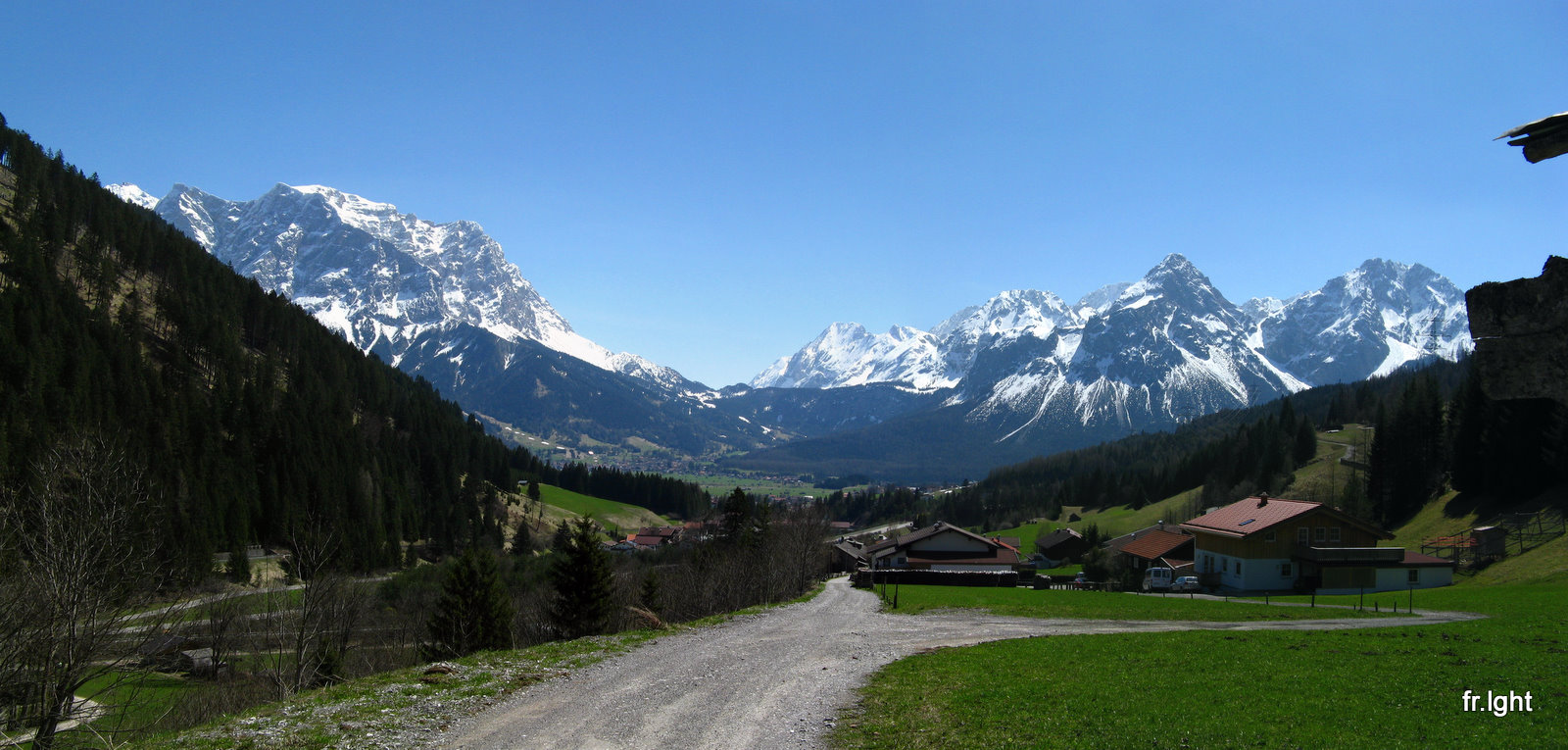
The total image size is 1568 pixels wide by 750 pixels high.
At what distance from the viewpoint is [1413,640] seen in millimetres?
23203

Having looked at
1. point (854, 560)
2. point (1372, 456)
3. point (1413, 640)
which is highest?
point (1372, 456)

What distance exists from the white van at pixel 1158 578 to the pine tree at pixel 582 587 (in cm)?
4843

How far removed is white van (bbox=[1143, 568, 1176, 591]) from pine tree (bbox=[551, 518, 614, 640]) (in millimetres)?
48434

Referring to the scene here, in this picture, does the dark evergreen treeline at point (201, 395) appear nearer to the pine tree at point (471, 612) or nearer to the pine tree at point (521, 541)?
the pine tree at point (521, 541)

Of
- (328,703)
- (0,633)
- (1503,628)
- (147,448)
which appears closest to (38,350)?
(147,448)

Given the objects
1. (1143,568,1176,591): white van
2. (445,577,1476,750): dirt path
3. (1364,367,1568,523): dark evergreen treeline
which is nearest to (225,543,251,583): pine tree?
(445,577,1476,750): dirt path

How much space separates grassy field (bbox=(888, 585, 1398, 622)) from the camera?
3719 centimetres

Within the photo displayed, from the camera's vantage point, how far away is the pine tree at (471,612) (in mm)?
42219

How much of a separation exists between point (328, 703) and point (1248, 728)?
1968cm

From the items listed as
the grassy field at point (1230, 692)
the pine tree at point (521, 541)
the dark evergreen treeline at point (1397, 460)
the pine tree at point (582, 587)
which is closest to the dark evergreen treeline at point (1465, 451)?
the dark evergreen treeline at point (1397, 460)

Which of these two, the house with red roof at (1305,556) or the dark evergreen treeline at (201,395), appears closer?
the house with red roof at (1305,556)

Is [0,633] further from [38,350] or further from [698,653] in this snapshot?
[38,350]

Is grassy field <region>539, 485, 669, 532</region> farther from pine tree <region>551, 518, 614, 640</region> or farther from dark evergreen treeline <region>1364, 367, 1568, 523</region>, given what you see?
dark evergreen treeline <region>1364, 367, 1568, 523</region>

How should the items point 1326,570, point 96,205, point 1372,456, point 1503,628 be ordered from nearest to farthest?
point 1503,628 < point 1326,570 < point 1372,456 < point 96,205
